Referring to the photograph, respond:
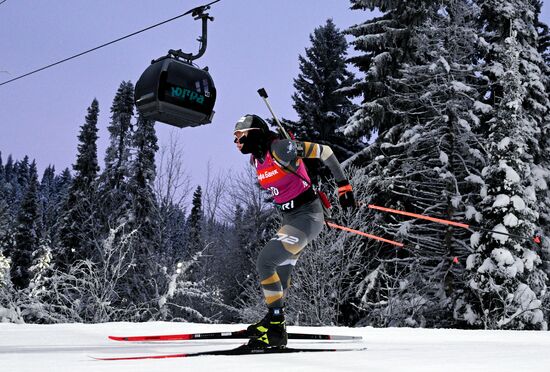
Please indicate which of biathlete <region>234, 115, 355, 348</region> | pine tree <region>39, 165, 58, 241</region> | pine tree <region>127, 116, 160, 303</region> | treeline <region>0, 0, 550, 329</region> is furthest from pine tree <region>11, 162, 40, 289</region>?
biathlete <region>234, 115, 355, 348</region>

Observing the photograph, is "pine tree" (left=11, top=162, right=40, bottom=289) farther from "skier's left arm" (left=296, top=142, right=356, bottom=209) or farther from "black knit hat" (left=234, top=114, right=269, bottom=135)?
"skier's left arm" (left=296, top=142, right=356, bottom=209)

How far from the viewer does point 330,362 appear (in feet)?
12.9

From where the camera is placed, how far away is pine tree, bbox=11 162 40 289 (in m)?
49.2

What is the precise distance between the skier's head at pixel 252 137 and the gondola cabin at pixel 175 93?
11.1 feet

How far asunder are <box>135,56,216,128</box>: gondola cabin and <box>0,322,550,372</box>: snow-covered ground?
3.08m

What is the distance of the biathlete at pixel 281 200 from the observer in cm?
474

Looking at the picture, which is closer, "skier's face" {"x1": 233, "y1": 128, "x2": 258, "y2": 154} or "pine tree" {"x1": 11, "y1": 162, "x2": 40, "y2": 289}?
"skier's face" {"x1": 233, "y1": 128, "x2": 258, "y2": 154}

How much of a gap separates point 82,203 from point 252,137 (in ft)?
122

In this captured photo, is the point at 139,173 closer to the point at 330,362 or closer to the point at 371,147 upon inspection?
the point at 371,147

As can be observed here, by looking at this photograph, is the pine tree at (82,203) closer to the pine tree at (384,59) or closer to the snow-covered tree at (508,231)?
the pine tree at (384,59)

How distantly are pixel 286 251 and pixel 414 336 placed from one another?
2.94 m

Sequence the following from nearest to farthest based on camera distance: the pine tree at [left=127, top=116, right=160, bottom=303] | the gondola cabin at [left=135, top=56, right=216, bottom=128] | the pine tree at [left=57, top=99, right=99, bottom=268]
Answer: the gondola cabin at [left=135, top=56, right=216, bottom=128] → the pine tree at [left=127, top=116, right=160, bottom=303] → the pine tree at [left=57, top=99, right=99, bottom=268]

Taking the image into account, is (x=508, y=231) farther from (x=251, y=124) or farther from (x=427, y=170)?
(x=251, y=124)

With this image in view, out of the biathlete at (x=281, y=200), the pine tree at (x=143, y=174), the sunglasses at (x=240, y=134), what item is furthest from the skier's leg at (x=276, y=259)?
the pine tree at (x=143, y=174)
